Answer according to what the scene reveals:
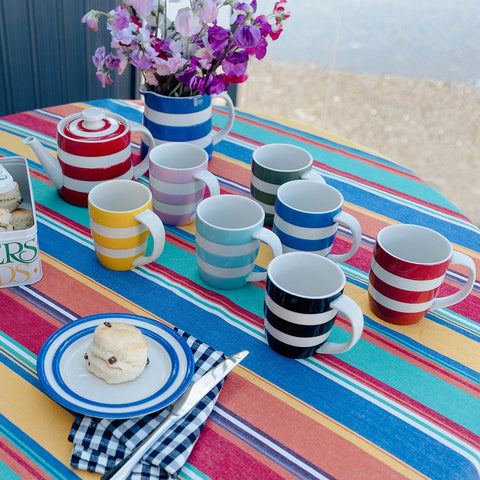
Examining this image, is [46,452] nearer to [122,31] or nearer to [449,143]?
[122,31]

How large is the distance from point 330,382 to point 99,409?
12.0 inches

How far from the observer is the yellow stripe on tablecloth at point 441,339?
34.6 inches

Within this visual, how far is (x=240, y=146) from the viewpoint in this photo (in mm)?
1396

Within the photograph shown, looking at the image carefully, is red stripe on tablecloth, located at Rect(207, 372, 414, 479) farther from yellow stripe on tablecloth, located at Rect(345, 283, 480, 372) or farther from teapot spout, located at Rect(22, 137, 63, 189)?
teapot spout, located at Rect(22, 137, 63, 189)

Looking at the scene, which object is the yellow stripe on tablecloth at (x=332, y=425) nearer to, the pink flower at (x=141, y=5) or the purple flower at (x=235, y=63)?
the purple flower at (x=235, y=63)

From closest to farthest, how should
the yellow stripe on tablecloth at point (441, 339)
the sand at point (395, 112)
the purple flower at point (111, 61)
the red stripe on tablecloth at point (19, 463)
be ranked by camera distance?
the red stripe on tablecloth at point (19, 463), the yellow stripe on tablecloth at point (441, 339), the purple flower at point (111, 61), the sand at point (395, 112)

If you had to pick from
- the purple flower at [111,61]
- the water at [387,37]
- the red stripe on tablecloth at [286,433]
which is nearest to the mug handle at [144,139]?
the purple flower at [111,61]

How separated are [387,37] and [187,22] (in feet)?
9.55

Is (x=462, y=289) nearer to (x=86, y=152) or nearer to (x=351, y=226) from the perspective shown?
(x=351, y=226)

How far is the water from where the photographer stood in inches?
135

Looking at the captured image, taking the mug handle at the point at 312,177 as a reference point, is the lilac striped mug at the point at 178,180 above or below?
below

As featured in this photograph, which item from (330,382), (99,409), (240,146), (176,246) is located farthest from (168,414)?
(240,146)

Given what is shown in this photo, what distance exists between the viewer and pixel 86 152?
3.49 feet

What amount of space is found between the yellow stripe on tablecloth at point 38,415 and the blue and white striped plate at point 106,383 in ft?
0.08
